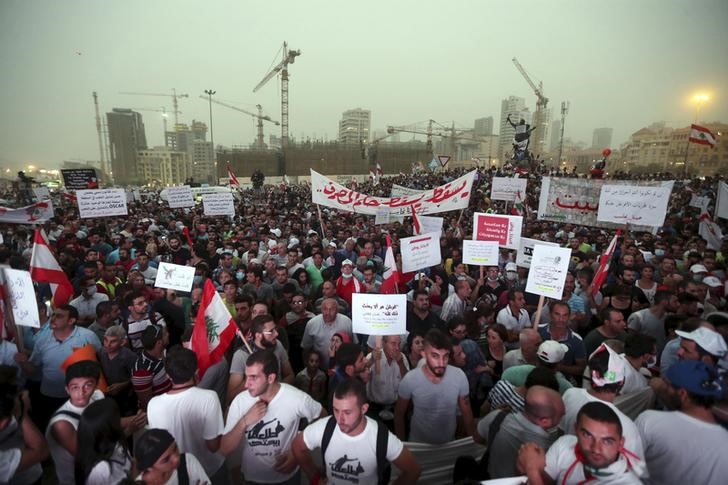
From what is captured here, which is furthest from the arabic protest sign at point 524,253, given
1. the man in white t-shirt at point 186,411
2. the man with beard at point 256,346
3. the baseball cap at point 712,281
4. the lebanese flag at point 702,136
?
the lebanese flag at point 702,136

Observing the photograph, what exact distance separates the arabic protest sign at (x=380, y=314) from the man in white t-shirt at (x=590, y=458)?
1.70m

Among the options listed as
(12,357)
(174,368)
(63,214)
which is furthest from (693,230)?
(63,214)

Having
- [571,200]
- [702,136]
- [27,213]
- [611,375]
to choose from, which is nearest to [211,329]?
[611,375]

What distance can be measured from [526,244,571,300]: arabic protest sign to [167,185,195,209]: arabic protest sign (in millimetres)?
11360

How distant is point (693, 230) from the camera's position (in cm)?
1167

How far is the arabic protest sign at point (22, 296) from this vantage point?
3.79 meters

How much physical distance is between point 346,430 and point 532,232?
9750 mm

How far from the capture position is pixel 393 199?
10117mm

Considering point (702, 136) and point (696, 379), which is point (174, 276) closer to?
point (696, 379)

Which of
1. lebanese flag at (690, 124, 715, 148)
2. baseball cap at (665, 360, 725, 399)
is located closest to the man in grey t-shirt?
baseball cap at (665, 360, 725, 399)

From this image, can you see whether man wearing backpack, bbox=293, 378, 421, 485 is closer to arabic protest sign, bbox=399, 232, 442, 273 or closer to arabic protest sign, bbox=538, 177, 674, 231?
arabic protest sign, bbox=399, 232, 442, 273

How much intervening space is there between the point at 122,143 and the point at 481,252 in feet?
583

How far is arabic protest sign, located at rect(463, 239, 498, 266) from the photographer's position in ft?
19.5

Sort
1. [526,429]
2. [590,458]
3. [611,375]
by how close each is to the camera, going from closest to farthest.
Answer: [590,458], [526,429], [611,375]
